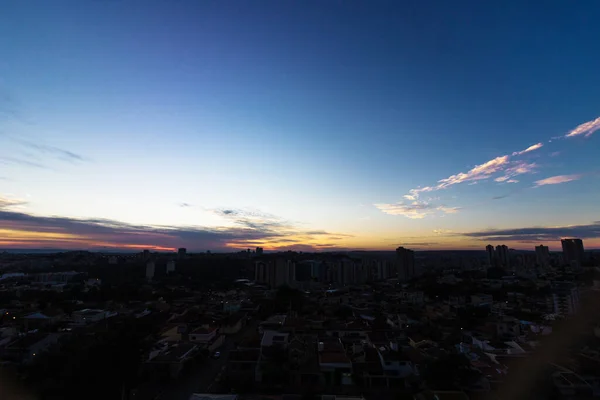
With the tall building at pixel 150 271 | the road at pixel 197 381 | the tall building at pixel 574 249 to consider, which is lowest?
the road at pixel 197 381

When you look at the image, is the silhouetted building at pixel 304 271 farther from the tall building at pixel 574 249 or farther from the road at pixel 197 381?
the tall building at pixel 574 249

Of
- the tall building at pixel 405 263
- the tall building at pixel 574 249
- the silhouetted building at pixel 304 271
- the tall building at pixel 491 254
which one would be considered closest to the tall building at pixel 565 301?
the tall building at pixel 405 263

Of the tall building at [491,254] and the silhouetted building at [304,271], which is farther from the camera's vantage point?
the tall building at [491,254]

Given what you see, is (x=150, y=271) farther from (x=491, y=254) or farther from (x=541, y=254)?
(x=541, y=254)

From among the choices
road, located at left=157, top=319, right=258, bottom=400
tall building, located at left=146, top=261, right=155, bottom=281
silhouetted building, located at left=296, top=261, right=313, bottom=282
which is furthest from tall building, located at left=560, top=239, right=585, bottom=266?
tall building, located at left=146, top=261, right=155, bottom=281

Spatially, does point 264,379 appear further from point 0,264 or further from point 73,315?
point 0,264

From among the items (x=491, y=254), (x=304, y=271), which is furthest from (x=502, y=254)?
(x=304, y=271)

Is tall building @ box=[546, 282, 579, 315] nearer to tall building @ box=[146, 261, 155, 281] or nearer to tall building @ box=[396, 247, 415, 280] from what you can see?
tall building @ box=[396, 247, 415, 280]

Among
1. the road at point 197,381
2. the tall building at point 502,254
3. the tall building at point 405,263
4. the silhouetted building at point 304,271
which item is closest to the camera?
the road at point 197,381
